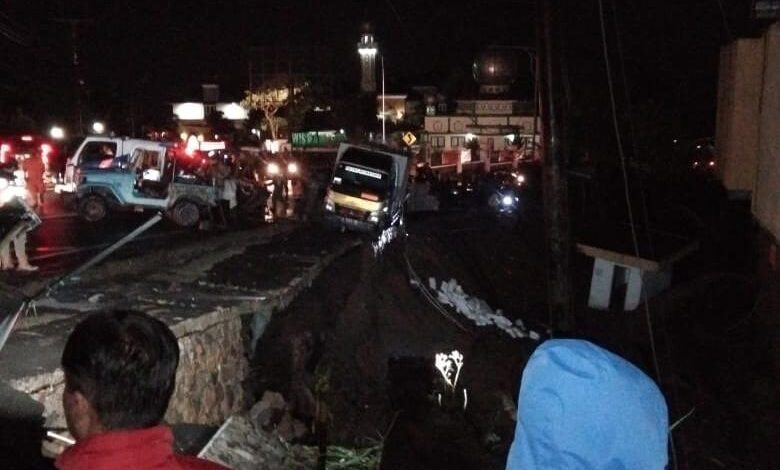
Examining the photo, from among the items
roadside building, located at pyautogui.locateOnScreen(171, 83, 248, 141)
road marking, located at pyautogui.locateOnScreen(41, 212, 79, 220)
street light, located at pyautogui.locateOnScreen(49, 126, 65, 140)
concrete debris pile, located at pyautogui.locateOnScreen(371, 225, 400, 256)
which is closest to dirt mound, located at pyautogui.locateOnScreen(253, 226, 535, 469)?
concrete debris pile, located at pyautogui.locateOnScreen(371, 225, 400, 256)

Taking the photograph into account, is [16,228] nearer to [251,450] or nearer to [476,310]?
[251,450]

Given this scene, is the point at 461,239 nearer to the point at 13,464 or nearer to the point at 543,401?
the point at 13,464

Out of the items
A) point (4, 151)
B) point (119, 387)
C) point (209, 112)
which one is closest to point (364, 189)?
point (4, 151)

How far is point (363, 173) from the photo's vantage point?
2611 centimetres

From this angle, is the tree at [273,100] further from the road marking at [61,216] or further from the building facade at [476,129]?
the road marking at [61,216]

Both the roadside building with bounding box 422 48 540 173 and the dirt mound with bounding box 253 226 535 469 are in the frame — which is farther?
the roadside building with bounding box 422 48 540 173

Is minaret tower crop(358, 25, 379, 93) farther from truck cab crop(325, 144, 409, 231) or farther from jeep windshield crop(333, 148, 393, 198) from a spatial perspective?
jeep windshield crop(333, 148, 393, 198)

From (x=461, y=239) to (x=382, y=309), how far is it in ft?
27.6

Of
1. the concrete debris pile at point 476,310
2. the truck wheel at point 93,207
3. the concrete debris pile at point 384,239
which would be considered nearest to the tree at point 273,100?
the concrete debris pile at point 384,239

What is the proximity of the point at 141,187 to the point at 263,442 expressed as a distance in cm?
1488

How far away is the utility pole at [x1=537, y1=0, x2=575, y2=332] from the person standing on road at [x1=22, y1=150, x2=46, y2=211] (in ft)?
54.9

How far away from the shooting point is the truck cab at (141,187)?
21.6 metres

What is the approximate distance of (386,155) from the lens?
26.5m

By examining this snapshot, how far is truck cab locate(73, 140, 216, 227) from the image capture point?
21609 millimetres
